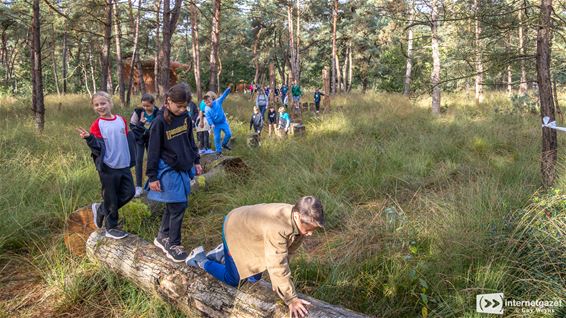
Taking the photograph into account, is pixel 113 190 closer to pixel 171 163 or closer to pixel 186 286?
pixel 171 163

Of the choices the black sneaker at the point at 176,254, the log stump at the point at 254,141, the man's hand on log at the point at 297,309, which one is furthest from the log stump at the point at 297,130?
the man's hand on log at the point at 297,309

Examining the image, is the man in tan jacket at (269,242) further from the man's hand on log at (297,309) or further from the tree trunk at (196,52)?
the tree trunk at (196,52)

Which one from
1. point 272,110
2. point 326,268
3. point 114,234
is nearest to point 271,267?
point 326,268

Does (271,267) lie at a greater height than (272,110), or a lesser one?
lesser

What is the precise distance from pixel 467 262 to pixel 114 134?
3.51 metres

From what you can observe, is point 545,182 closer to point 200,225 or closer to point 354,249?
point 354,249

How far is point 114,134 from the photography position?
378 cm

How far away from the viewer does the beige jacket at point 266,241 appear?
7.78 feet

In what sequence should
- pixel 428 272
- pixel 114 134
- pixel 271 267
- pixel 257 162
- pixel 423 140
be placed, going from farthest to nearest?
pixel 423 140
pixel 257 162
pixel 114 134
pixel 428 272
pixel 271 267

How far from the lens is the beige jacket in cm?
237

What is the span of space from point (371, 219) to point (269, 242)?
2.30 m

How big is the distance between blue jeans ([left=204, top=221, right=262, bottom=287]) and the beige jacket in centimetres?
16

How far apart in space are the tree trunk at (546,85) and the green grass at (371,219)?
32 centimetres

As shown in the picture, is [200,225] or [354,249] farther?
[200,225]
